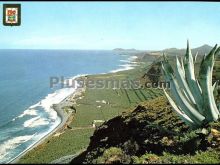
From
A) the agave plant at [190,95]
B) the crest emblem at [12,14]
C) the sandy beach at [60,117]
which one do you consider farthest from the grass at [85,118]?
the crest emblem at [12,14]

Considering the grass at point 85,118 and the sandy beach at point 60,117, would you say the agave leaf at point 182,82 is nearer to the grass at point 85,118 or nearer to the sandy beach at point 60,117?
the grass at point 85,118

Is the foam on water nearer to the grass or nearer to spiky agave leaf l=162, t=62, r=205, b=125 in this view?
the grass

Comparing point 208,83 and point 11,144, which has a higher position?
point 208,83

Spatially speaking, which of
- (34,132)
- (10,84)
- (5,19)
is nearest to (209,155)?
(5,19)

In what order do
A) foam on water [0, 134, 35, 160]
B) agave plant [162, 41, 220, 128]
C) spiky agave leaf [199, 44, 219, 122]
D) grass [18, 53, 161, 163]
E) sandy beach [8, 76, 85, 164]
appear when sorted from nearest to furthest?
1. spiky agave leaf [199, 44, 219, 122]
2. agave plant [162, 41, 220, 128]
3. grass [18, 53, 161, 163]
4. foam on water [0, 134, 35, 160]
5. sandy beach [8, 76, 85, 164]

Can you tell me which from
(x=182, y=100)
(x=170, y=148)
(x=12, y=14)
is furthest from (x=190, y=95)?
(x=12, y=14)

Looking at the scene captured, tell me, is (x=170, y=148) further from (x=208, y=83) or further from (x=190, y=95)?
(x=208, y=83)

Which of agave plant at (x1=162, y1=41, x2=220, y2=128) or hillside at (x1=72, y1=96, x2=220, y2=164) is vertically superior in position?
agave plant at (x1=162, y1=41, x2=220, y2=128)

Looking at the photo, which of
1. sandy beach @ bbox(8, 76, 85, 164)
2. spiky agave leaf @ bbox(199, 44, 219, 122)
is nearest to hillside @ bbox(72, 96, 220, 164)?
spiky agave leaf @ bbox(199, 44, 219, 122)
